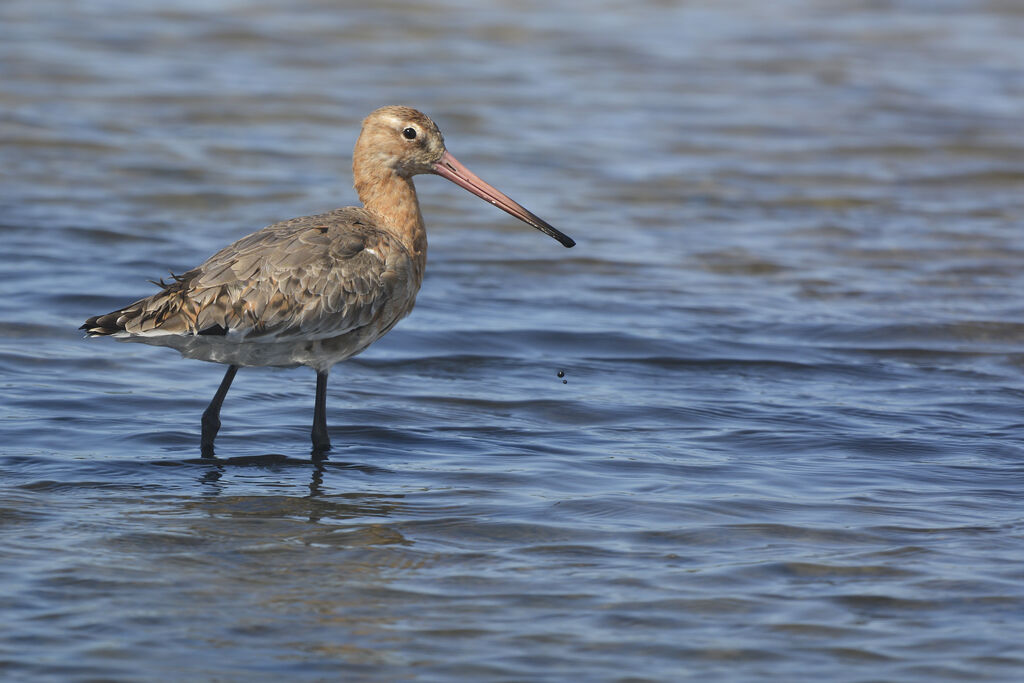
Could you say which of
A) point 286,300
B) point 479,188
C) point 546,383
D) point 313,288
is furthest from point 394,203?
point 546,383

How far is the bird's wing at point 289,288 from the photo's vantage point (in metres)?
6.76

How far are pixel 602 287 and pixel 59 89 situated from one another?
25.6ft

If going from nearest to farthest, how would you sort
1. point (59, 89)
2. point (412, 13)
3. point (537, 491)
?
point (537, 491)
point (59, 89)
point (412, 13)

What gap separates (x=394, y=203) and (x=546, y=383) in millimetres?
1517

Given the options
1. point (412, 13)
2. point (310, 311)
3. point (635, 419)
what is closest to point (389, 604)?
point (310, 311)

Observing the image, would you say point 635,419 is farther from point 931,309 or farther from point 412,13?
point 412,13

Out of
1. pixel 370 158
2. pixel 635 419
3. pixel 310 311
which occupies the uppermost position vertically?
pixel 370 158

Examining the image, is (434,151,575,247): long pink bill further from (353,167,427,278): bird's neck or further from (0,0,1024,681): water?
(0,0,1024,681): water

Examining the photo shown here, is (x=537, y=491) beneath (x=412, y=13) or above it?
beneath

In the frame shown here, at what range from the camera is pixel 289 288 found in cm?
697

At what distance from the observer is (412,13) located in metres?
20.4

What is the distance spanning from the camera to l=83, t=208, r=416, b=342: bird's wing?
6762 mm

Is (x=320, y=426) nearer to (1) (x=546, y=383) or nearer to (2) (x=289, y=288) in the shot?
(2) (x=289, y=288)

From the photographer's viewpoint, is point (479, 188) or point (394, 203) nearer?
point (394, 203)
